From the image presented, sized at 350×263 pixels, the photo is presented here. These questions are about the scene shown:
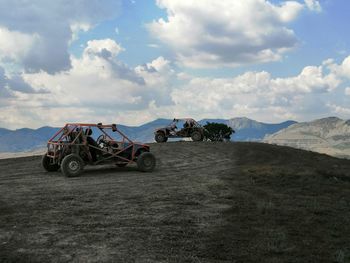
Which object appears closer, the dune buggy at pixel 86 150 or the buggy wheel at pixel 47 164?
the dune buggy at pixel 86 150

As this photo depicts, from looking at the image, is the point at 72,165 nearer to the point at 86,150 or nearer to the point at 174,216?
the point at 86,150

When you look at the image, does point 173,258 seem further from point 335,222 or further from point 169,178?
point 169,178

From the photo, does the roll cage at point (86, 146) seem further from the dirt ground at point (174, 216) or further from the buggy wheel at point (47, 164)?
the dirt ground at point (174, 216)

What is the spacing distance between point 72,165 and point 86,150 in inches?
38.8

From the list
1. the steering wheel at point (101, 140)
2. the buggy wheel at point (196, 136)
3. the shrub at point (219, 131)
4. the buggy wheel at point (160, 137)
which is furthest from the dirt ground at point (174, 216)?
the shrub at point (219, 131)

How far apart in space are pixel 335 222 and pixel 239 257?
3829 mm

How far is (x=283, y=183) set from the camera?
15.0m

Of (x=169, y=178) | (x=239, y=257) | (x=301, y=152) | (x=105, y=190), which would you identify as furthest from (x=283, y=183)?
(x=301, y=152)

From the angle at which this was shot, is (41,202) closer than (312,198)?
Yes

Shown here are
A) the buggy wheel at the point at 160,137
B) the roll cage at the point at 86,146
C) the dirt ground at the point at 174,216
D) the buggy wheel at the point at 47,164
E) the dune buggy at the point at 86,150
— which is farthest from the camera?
the buggy wheel at the point at 160,137

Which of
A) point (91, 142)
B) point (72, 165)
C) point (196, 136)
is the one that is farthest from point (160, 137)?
point (72, 165)

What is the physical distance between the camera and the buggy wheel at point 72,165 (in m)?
15.3

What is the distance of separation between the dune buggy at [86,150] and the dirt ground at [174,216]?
1.82 ft

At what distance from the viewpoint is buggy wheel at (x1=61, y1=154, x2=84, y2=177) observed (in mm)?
15328
